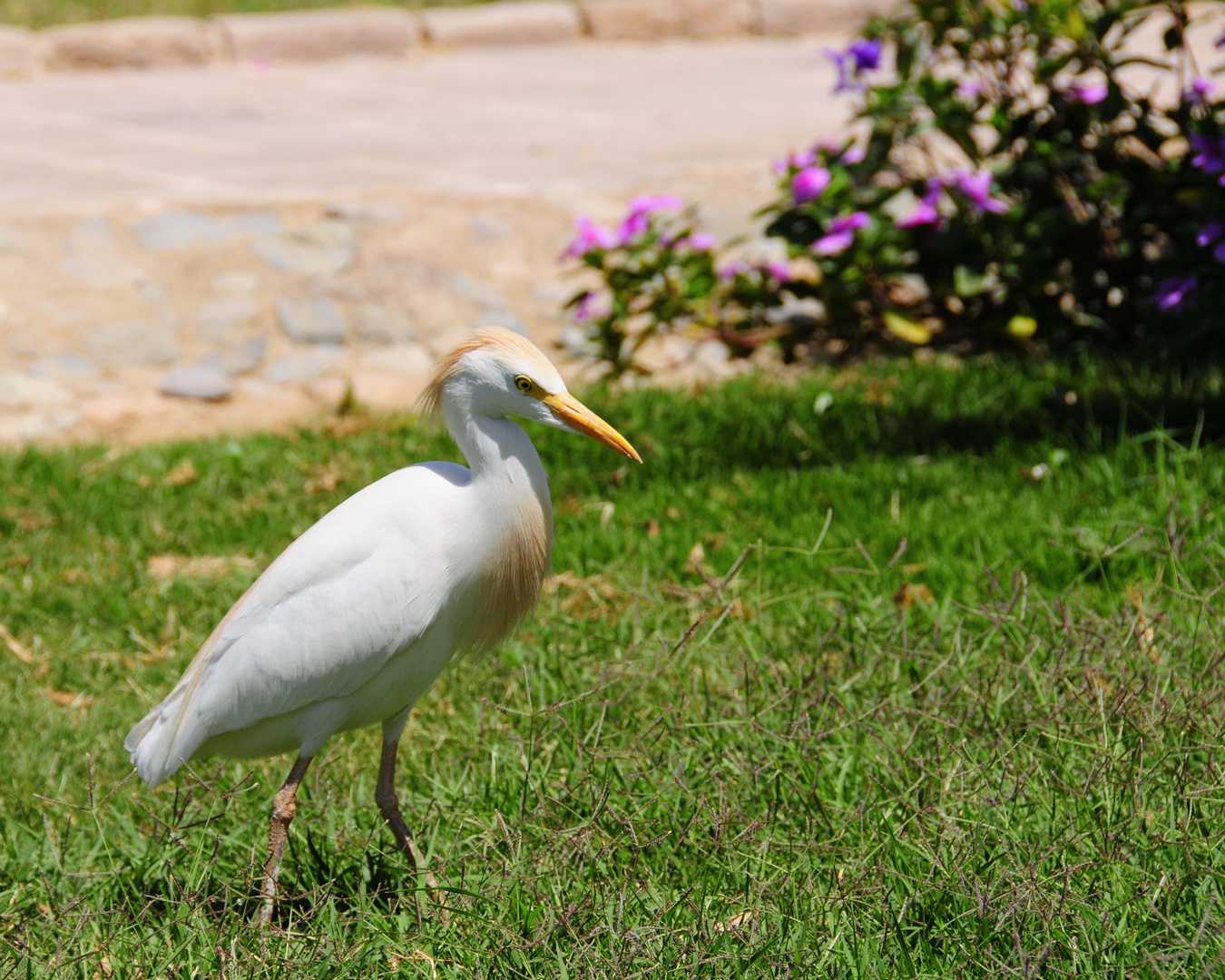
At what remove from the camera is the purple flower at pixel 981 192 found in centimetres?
479

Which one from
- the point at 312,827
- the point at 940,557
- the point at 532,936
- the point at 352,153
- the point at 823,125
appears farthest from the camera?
the point at 823,125

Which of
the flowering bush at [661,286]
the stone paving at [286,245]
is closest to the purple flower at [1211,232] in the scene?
the flowering bush at [661,286]

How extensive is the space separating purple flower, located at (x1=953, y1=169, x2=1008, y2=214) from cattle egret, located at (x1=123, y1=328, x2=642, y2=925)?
3.10m

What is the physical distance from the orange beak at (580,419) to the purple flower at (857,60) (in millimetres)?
3137

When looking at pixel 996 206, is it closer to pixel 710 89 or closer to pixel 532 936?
pixel 532 936

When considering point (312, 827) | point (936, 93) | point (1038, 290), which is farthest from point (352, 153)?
point (312, 827)

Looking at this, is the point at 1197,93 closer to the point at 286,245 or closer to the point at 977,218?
the point at 977,218

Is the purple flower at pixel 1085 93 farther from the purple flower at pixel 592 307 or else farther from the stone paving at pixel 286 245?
the purple flower at pixel 592 307

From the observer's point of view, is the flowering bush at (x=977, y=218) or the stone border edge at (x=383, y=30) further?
the stone border edge at (x=383, y=30)

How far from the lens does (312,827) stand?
103 inches

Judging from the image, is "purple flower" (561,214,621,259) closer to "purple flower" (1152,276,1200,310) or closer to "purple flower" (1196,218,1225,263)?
"purple flower" (1152,276,1200,310)

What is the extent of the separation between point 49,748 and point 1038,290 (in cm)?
393

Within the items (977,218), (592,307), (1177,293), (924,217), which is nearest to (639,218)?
(592,307)

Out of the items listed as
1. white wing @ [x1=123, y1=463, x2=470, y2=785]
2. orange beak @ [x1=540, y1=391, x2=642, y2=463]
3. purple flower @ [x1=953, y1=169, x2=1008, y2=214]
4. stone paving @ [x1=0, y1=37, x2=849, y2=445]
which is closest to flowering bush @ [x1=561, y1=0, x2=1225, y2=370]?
purple flower @ [x1=953, y1=169, x2=1008, y2=214]
